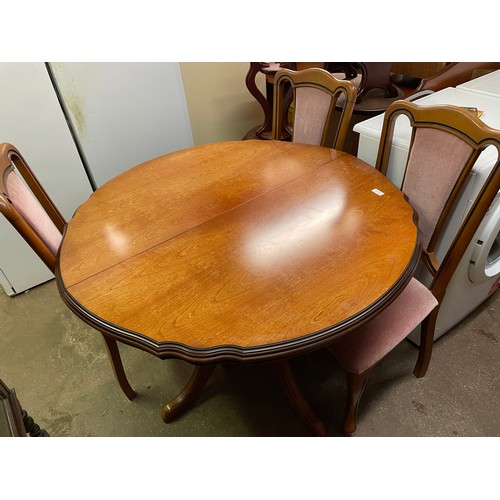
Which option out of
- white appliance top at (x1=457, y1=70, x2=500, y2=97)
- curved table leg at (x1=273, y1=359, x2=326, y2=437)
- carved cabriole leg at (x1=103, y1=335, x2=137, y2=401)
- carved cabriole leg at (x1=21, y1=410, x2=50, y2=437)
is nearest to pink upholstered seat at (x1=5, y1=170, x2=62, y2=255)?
carved cabriole leg at (x1=103, y1=335, x2=137, y2=401)

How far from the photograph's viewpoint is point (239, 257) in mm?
1095

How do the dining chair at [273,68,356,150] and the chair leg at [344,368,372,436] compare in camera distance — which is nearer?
the chair leg at [344,368,372,436]

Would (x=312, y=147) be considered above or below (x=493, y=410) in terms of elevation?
above

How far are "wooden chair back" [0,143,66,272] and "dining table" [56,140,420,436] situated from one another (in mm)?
88

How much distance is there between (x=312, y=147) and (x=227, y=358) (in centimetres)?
116

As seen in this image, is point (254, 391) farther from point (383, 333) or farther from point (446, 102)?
point (446, 102)

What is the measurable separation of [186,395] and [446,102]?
1725mm

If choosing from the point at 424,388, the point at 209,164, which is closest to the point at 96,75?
the point at 209,164

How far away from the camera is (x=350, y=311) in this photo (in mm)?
917

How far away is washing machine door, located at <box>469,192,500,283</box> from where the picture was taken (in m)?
1.33

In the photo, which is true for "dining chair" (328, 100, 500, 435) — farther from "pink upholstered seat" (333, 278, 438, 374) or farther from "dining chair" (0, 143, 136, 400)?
"dining chair" (0, 143, 136, 400)

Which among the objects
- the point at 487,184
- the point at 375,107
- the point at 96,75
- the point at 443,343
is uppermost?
the point at 96,75

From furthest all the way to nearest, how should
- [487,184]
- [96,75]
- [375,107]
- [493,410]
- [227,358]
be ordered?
[375,107] → [96,75] → [493,410] → [487,184] → [227,358]

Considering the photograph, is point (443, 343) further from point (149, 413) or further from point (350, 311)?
point (149, 413)
